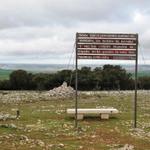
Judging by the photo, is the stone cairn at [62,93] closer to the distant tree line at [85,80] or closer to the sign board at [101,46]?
the distant tree line at [85,80]

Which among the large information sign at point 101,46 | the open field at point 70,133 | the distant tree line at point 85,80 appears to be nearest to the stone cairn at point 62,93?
the distant tree line at point 85,80

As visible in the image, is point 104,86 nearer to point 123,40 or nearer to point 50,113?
point 50,113

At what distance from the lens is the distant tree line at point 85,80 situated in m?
68.9

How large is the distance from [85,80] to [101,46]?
4294cm

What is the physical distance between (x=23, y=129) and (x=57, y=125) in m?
2.74

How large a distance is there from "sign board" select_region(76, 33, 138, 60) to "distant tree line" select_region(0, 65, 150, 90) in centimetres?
4139

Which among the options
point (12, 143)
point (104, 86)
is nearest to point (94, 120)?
point (12, 143)

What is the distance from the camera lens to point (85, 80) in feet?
223

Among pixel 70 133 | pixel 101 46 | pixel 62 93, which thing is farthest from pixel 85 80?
pixel 70 133

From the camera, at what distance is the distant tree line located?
68944mm

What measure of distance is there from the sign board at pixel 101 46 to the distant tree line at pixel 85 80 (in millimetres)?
41386

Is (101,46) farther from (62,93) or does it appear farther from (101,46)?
(62,93)

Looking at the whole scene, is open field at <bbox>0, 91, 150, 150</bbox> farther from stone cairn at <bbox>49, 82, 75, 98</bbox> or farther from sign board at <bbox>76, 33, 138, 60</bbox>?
stone cairn at <bbox>49, 82, 75, 98</bbox>

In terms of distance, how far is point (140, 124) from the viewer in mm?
27125
